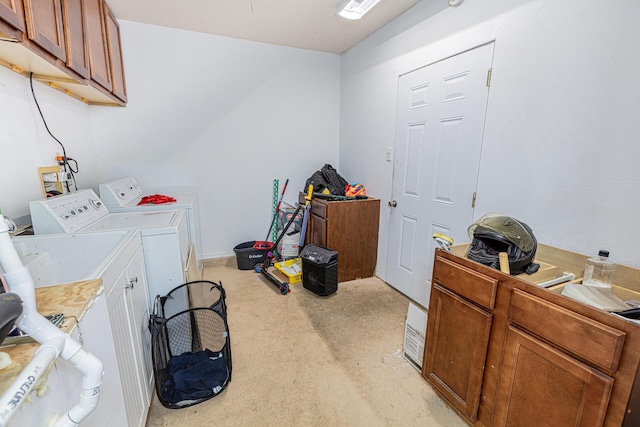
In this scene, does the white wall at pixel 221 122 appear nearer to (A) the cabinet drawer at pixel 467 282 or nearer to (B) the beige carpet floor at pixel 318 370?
(B) the beige carpet floor at pixel 318 370

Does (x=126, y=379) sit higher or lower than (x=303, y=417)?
higher

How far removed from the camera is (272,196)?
362cm

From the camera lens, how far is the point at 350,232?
3018 mm

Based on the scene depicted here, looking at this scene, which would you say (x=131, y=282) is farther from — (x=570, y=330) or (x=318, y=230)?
(x=318, y=230)

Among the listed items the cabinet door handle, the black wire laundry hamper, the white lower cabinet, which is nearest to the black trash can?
the black wire laundry hamper

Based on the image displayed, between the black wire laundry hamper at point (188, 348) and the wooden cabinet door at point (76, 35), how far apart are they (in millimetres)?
1473

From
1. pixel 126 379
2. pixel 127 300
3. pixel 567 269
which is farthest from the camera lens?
pixel 567 269

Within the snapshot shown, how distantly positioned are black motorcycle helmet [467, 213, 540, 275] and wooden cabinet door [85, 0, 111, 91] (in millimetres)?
2649

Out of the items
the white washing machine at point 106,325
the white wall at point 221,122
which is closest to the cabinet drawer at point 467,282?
the white washing machine at point 106,325

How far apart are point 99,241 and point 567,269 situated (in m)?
2.46

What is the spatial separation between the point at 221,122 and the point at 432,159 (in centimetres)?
231

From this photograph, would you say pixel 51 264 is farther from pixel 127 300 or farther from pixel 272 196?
pixel 272 196

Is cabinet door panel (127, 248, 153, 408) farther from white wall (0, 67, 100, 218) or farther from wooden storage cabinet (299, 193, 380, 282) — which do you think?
wooden storage cabinet (299, 193, 380, 282)

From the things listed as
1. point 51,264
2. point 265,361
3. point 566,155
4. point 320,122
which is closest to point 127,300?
point 51,264
